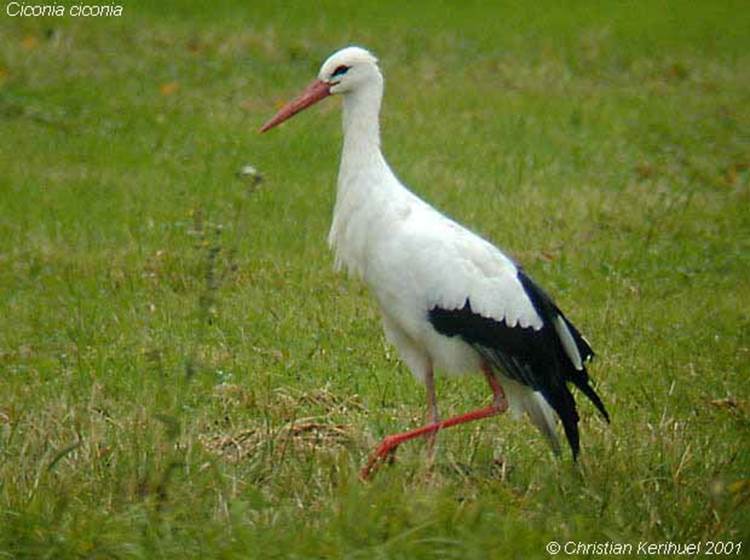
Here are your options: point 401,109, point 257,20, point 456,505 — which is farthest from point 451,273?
point 257,20

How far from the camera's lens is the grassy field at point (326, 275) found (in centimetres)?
555

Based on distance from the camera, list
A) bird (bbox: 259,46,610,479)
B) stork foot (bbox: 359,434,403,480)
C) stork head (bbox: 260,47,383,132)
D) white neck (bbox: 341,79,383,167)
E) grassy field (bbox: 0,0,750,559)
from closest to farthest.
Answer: grassy field (bbox: 0,0,750,559), stork foot (bbox: 359,434,403,480), bird (bbox: 259,46,610,479), white neck (bbox: 341,79,383,167), stork head (bbox: 260,47,383,132)

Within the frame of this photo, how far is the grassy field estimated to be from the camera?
5547 millimetres

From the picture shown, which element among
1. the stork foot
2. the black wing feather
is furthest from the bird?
the stork foot

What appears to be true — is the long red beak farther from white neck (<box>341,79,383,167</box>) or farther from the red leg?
the red leg

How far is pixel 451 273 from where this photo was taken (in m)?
6.40

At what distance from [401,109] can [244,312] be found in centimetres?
539

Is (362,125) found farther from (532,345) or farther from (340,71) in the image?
(532,345)

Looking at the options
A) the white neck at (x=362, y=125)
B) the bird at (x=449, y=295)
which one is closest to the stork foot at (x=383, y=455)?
the bird at (x=449, y=295)

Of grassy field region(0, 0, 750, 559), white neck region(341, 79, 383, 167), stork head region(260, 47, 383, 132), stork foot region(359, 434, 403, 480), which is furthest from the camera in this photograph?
stork head region(260, 47, 383, 132)

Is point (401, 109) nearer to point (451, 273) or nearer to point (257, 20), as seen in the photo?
point (257, 20)

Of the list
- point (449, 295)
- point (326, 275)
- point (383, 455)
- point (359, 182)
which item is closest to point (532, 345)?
point (449, 295)

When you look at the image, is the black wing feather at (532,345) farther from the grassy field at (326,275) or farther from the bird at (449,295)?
the grassy field at (326,275)

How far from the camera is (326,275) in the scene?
9.33m
